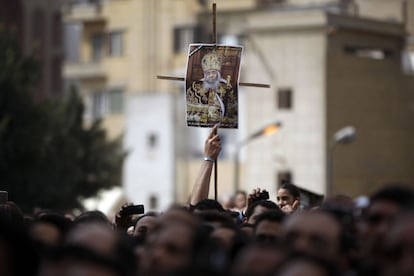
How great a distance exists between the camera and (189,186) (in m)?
58.7

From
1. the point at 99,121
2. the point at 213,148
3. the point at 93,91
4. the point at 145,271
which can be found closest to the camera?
the point at 145,271

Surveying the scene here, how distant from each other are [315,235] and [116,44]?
55322 mm

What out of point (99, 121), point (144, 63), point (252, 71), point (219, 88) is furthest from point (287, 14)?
point (219, 88)

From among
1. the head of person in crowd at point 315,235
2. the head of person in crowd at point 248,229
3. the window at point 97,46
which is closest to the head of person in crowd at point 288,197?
the head of person in crowd at point 248,229

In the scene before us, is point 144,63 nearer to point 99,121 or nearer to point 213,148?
point 99,121

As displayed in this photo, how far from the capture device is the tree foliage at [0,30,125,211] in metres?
38.6

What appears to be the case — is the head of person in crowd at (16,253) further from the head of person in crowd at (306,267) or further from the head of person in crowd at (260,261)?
the head of person in crowd at (306,267)

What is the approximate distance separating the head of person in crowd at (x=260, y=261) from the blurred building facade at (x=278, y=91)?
37087mm

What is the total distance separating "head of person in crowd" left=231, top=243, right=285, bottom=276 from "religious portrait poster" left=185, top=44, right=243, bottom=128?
6.27m

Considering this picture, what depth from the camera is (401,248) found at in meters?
7.86

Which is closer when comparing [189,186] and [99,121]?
[99,121]

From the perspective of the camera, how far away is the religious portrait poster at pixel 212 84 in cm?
1449

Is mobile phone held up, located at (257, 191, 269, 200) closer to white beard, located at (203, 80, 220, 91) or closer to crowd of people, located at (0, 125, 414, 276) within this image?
white beard, located at (203, 80, 220, 91)

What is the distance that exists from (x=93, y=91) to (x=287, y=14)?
15272mm
